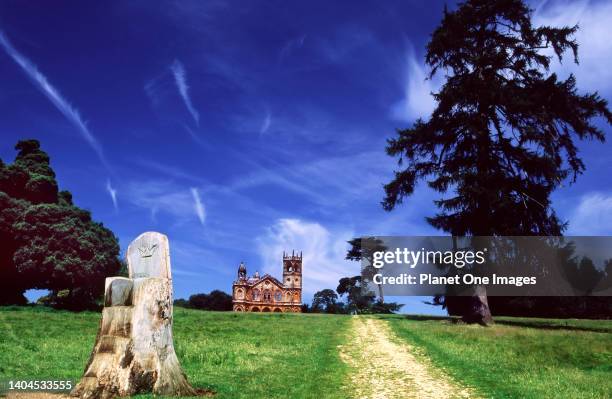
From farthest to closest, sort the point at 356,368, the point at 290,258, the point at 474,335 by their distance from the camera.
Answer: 1. the point at 290,258
2. the point at 474,335
3. the point at 356,368

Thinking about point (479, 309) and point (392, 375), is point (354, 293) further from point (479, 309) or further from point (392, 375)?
point (392, 375)

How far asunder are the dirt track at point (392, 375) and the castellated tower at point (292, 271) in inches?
4213

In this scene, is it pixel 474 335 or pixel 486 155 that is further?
pixel 486 155

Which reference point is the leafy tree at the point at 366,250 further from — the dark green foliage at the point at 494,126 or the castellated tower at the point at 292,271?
the castellated tower at the point at 292,271

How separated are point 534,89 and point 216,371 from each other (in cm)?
2399

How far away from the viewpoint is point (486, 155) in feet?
87.1

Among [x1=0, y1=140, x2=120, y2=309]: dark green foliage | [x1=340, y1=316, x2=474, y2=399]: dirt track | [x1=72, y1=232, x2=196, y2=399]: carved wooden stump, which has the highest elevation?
[x1=0, y1=140, x2=120, y2=309]: dark green foliage

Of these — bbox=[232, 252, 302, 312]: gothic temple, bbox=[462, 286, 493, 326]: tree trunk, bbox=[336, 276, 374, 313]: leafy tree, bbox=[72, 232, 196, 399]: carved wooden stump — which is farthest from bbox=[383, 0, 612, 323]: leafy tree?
bbox=[232, 252, 302, 312]: gothic temple

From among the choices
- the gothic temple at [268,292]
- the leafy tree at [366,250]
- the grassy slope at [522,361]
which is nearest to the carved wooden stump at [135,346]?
the grassy slope at [522,361]

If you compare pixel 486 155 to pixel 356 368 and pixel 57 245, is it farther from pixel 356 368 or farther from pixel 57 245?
pixel 57 245

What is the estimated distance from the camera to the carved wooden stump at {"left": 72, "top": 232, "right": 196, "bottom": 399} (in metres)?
8.60

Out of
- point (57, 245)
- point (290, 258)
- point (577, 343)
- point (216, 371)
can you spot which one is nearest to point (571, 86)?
point (577, 343)

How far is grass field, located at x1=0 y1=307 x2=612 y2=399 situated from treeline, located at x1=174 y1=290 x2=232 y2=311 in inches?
4203

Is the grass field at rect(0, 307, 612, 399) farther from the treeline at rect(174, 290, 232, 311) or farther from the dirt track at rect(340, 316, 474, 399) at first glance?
the treeline at rect(174, 290, 232, 311)
